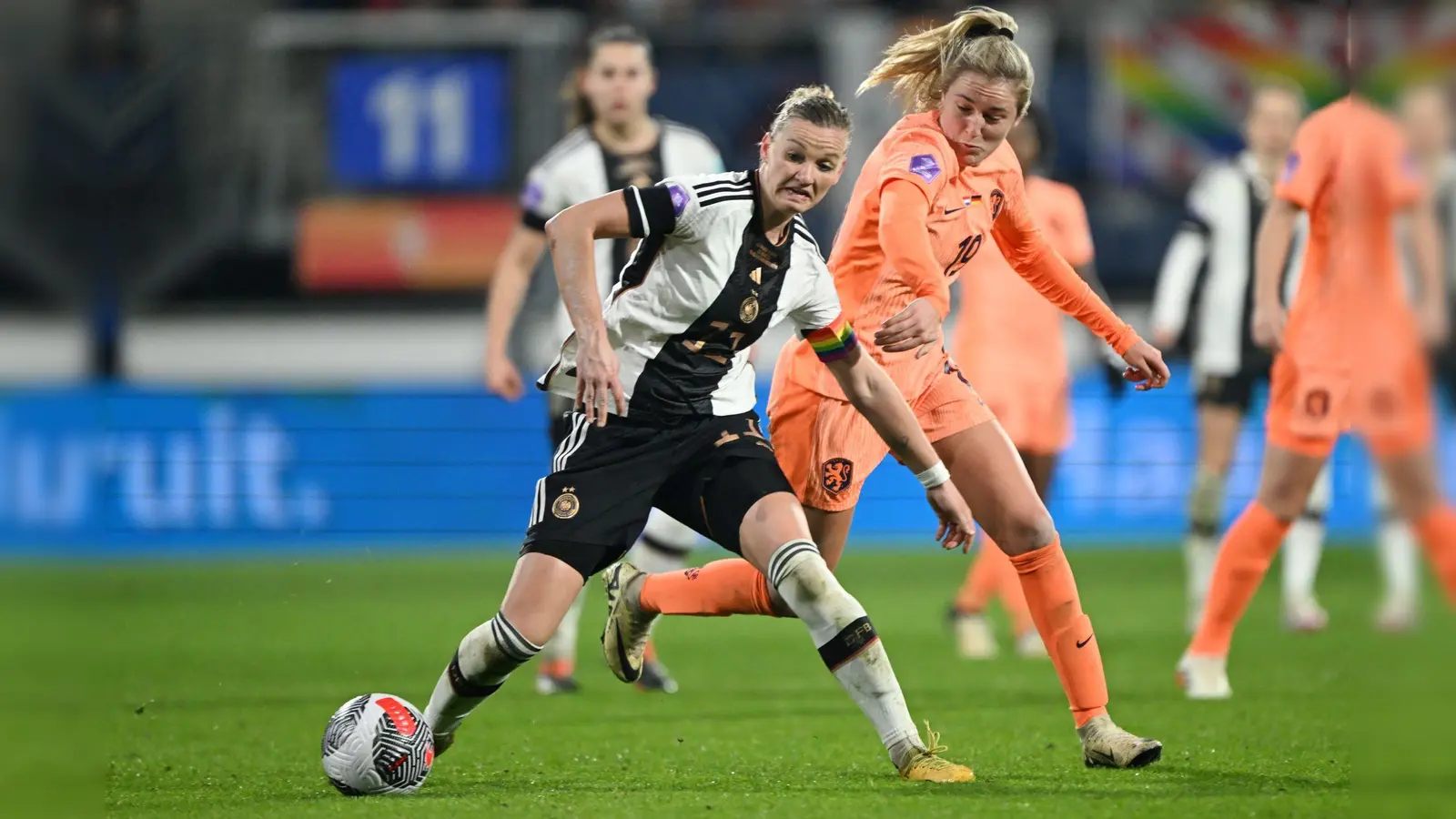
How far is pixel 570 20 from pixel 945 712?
39.3 ft

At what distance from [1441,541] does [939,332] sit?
98.6 inches

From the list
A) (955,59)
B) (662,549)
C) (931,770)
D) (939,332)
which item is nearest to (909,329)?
(939,332)

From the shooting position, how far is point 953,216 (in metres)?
5.17

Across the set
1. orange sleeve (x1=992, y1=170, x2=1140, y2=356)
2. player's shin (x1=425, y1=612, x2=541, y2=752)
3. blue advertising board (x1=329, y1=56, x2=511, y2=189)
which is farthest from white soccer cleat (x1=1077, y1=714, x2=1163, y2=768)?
blue advertising board (x1=329, y1=56, x2=511, y2=189)

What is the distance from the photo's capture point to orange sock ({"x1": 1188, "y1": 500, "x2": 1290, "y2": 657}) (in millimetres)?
6367

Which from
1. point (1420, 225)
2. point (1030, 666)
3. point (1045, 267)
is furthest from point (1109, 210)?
point (1420, 225)

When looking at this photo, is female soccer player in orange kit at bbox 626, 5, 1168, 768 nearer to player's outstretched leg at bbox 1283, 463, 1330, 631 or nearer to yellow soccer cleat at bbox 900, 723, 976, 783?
yellow soccer cleat at bbox 900, 723, 976, 783

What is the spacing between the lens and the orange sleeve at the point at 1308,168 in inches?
238

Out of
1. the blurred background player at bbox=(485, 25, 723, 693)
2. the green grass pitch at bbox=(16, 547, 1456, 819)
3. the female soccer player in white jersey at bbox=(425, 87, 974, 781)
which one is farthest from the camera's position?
the blurred background player at bbox=(485, 25, 723, 693)

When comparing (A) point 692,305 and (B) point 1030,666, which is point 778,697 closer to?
(B) point 1030,666

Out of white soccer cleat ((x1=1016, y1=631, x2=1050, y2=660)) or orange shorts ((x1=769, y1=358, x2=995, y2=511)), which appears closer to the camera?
orange shorts ((x1=769, y1=358, x2=995, y2=511))

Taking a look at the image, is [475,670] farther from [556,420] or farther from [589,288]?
[556,420]

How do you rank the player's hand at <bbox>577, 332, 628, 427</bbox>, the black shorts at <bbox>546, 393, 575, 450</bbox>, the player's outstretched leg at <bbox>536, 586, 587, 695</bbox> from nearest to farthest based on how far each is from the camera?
the player's hand at <bbox>577, 332, 628, 427</bbox> → the black shorts at <bbox>546, 393, 575, 450</bbox> → the player's outstretched leg at <bbox>536, 586, 587, 695</bbox>

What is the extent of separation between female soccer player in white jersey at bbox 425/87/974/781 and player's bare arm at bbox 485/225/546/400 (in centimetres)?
199
